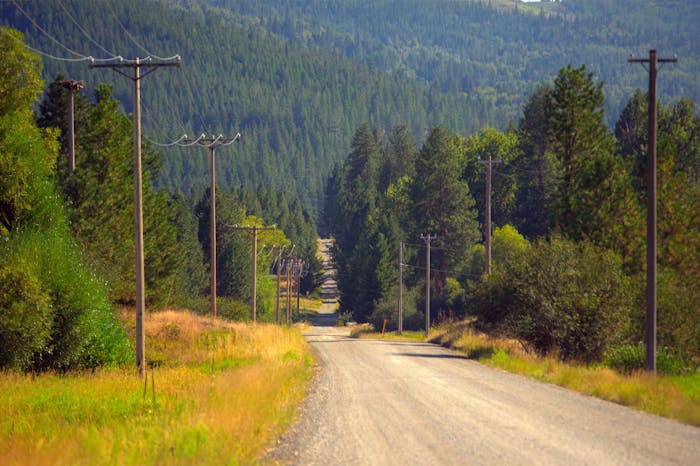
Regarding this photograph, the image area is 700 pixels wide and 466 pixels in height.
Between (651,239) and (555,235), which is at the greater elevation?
(651,239)

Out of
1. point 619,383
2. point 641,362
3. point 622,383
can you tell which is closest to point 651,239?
point 641,362

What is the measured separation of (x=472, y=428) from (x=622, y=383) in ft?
23.5

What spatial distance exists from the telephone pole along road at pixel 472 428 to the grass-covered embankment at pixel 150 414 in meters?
0.84

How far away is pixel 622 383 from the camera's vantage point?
2091cm

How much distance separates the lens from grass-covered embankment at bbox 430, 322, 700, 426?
57.9ft

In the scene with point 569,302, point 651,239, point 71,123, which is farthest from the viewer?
point 71,123

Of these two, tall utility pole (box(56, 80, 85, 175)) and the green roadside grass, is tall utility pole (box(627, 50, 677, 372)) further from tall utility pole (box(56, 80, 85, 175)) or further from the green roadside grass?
tall utility pole (box(56, 80, 85, 175))

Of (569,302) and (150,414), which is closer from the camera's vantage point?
(150,414)

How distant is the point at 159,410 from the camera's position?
638 inches

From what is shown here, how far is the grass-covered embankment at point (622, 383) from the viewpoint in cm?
1764

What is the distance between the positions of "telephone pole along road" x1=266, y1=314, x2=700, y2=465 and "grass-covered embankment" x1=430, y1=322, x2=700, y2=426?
0.50 m

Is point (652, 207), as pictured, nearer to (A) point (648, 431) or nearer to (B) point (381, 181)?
(A) point (648, 431)

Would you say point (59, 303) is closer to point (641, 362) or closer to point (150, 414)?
point (150, 414)

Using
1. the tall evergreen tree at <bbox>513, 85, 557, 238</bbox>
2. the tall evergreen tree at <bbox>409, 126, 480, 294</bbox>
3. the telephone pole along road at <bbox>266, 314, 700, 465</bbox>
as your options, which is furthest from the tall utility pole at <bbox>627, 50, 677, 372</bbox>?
the tall evergreen tree at <bbox>409, 126, 480, 294</bbox>
